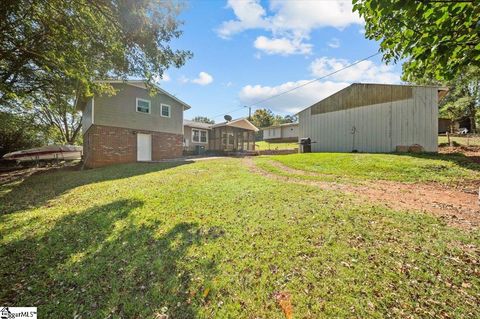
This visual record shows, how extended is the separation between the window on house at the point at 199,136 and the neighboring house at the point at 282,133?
1575cm

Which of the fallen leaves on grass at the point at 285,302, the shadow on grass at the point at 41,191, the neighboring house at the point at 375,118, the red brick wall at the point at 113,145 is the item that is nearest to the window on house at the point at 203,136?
the red brick wall at the point at 113,145

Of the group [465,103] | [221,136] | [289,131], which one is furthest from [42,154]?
[465,103]

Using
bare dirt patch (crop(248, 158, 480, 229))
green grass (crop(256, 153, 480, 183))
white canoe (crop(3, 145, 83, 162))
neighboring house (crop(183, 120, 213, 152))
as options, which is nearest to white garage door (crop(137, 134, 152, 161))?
neighboring house (crop(183, 120, 213, 152))

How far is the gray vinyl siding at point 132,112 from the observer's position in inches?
601

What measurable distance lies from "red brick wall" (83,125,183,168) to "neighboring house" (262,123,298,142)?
23.5m

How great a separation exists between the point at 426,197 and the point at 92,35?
12.9 metres

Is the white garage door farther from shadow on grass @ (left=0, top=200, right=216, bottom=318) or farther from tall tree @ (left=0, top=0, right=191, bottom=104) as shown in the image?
shadow on grass @ (left=0, top=200, right=216, bottom=318)

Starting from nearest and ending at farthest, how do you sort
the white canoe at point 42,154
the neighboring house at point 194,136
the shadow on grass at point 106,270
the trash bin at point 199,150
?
the shadow on grass at point 106,270 → the white canoe at point 42,154 → the trash bin at point 199,150 → the neighboring house at point 194,136

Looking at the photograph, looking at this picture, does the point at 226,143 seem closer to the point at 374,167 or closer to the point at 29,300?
the point at 374,167

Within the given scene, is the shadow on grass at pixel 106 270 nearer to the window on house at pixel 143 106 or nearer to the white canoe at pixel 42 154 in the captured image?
the window on house at pixel 143 106

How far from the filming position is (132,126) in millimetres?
16672

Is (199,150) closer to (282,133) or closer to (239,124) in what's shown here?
(239,124)

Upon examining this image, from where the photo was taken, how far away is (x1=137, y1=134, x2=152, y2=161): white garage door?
56.5ft


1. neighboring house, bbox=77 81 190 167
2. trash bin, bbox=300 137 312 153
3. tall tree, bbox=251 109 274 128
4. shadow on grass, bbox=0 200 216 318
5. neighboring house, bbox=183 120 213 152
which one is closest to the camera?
shadow on grass, bbox=0 200 216 318
